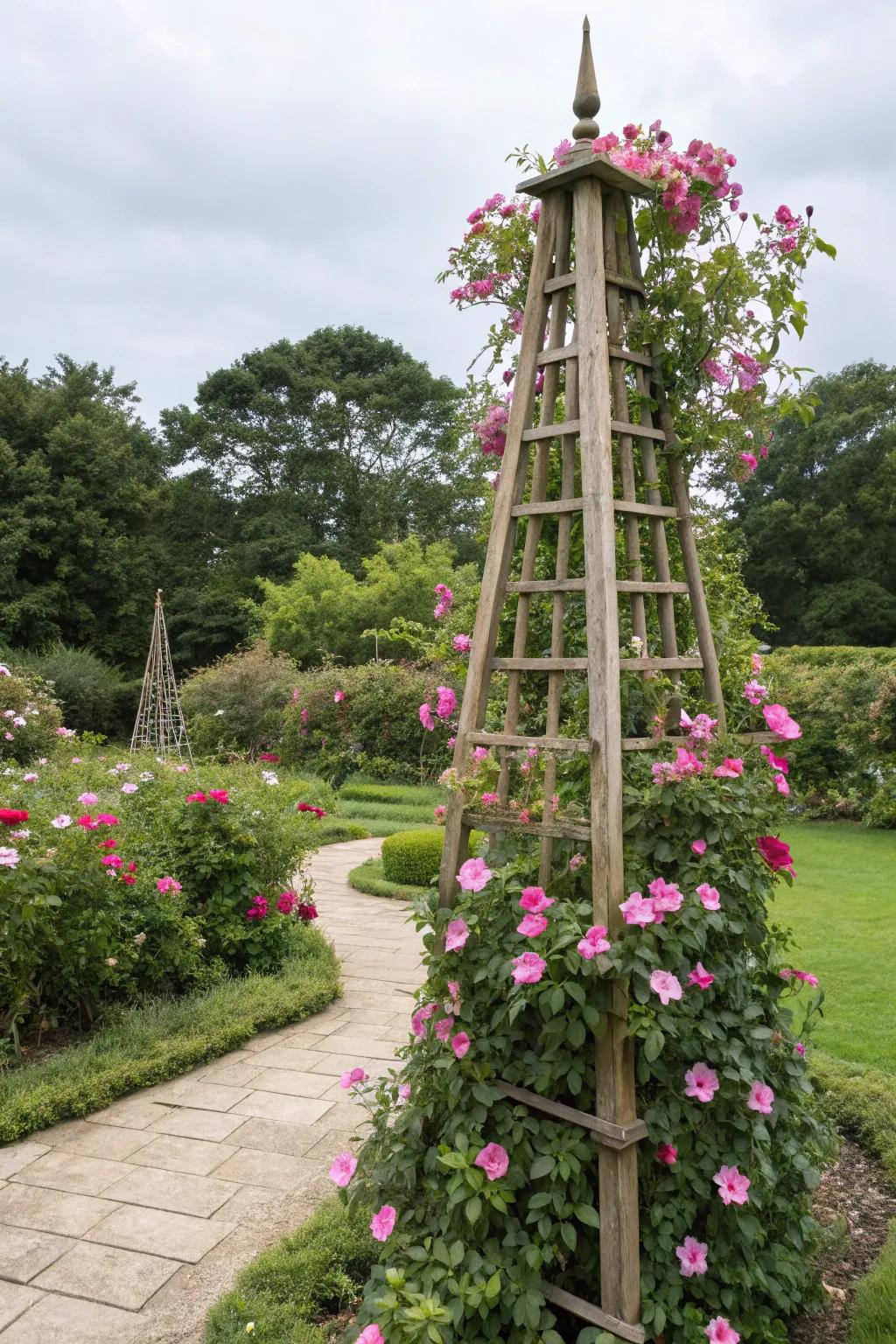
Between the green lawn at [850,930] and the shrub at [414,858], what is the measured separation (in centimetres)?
251

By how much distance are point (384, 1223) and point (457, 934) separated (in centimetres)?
62

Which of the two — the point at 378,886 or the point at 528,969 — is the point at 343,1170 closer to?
the point at 528,969

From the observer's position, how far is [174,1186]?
9.05ft

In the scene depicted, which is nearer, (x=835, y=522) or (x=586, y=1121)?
(x=586, y=1121)

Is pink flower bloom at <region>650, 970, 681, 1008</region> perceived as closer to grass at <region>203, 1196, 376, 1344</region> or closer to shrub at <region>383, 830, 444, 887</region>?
grass at <region>203, 1196, 376, 1344</region>

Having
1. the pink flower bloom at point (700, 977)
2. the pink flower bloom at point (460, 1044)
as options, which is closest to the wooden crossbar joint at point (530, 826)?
the pink flower bloom at point (700, 977)

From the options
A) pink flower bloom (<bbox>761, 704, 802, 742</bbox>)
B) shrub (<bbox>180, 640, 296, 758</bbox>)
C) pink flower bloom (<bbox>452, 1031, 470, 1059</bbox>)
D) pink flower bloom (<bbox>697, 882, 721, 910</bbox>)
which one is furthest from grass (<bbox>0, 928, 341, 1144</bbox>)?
shrub (<bbox>180, 640, 296, 758</bbox>)

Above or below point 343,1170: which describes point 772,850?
above

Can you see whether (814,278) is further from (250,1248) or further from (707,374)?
(250,1248)

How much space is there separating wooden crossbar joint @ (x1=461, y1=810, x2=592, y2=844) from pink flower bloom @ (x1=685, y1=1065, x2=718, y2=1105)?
511 millimetres

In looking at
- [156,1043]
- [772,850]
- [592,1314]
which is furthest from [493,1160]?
[156,1043]

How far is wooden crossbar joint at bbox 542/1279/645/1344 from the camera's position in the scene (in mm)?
1748

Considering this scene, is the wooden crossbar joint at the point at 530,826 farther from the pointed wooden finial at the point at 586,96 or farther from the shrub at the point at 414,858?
the shrub at the point at 414,858

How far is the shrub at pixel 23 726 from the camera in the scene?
396 inches
